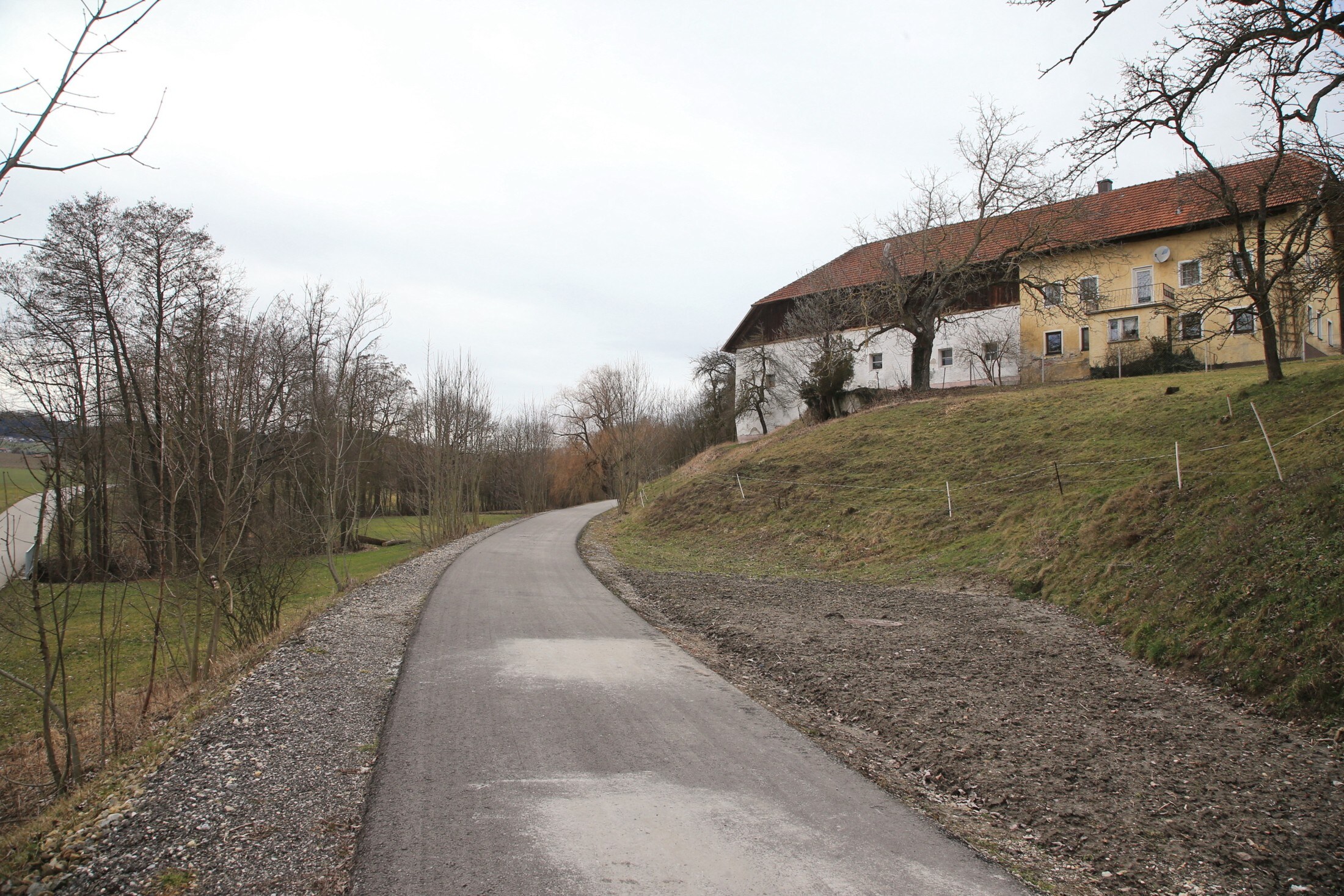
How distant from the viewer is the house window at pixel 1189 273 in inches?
1318

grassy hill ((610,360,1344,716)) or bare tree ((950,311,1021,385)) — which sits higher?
bare tree ((950,311,1021,385))

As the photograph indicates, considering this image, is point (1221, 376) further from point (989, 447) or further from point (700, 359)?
point (700, 359)

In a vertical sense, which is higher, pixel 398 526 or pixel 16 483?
pixel 16 483

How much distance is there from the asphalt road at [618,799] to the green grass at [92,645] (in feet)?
13.7

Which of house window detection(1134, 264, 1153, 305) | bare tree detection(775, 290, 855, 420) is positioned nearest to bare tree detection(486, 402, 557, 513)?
bare tree detection(775, 290, 855, 420)

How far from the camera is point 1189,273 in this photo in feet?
113

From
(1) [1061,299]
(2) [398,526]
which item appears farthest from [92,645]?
(1) [1061,299]

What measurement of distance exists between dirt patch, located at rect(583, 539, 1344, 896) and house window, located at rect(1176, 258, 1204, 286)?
30484 mm

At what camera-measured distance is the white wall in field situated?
39.3m

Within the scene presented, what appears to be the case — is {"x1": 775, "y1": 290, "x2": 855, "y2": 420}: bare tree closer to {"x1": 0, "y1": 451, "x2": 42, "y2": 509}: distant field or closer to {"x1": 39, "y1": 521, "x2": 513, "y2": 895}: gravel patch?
{"x1": 39, "y1": 521, "x2": 513, "y2": 895}: gravel patch

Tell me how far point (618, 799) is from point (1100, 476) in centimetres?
1578

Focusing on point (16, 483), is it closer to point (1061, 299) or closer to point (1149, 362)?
Result: point (1149, 362)

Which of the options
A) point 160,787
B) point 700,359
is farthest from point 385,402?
A: point 160,787

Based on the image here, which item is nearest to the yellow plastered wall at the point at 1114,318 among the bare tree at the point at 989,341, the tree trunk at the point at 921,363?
the bare tree at the point at 989,341
